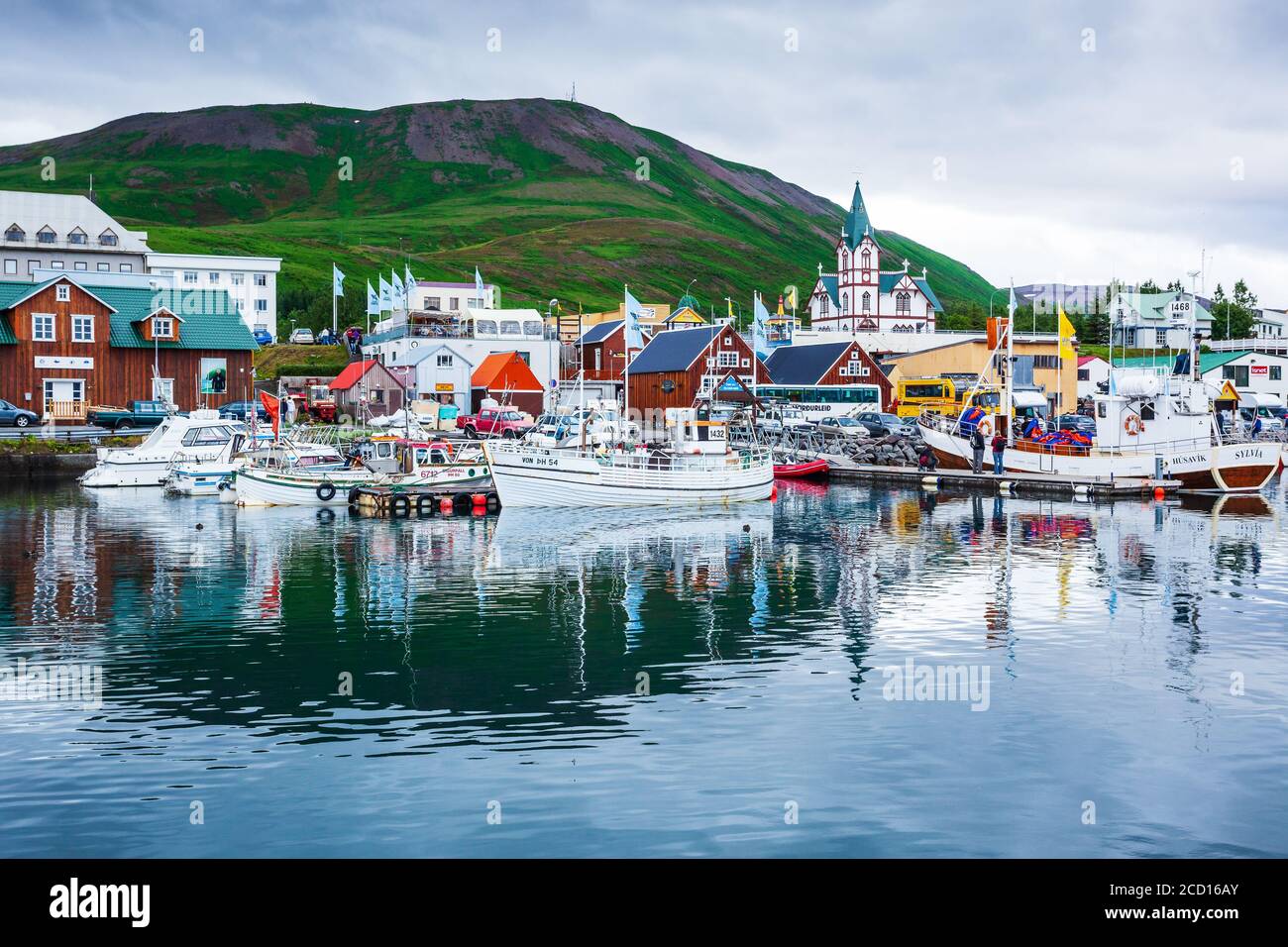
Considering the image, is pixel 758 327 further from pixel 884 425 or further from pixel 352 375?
pixel 352 375

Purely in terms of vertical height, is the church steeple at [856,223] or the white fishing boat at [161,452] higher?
the church steeple at [856,223]

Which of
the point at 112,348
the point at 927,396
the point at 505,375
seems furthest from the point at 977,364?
the point at 112,348

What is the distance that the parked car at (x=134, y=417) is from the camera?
265ft

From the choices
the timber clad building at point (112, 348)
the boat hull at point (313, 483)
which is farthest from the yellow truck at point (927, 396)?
the timber clad building at point (112, 348)

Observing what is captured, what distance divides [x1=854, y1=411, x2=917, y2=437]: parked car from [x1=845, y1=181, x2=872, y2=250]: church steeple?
9794 centimetres

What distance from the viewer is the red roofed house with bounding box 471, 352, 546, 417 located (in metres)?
101

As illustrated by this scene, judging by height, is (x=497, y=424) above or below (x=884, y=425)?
above

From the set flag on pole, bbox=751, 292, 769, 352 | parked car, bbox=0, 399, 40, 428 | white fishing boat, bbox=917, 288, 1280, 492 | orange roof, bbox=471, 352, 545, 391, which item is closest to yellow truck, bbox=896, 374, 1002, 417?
flag on pole, bbox=751, 292, 769, 352

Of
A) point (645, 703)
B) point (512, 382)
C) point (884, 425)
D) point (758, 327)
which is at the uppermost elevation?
point (758, 327)

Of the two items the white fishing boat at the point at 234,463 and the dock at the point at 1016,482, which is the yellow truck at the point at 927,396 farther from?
the white fishing boat at the point at 234,463

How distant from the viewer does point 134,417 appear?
81000mm

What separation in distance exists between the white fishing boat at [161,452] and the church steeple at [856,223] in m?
132

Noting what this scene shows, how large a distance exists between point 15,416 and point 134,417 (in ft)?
23.9
